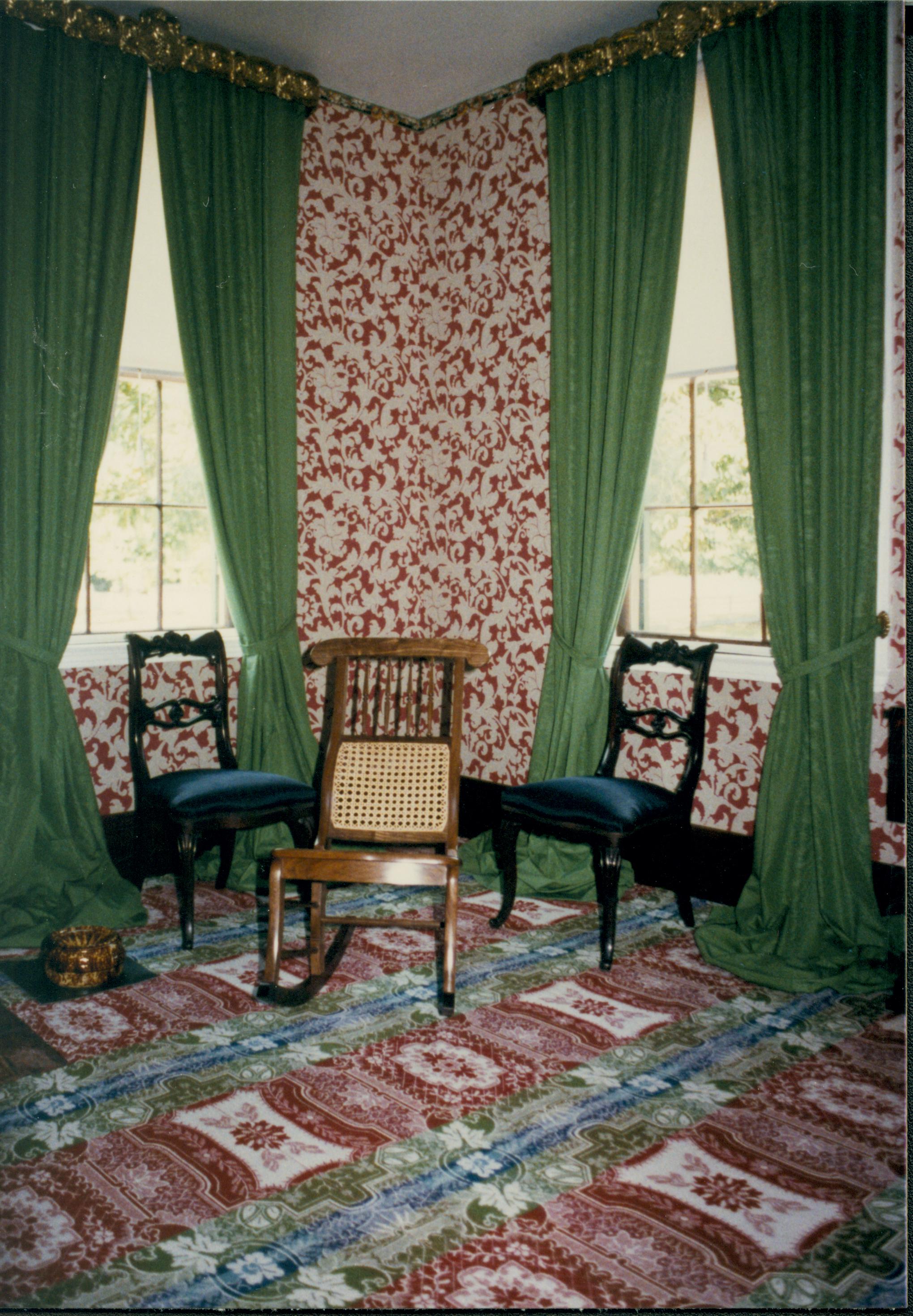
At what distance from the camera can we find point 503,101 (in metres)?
4.42

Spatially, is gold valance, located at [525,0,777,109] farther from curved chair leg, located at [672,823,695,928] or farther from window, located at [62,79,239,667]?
curved chair leg, located at [672,823,695,928]

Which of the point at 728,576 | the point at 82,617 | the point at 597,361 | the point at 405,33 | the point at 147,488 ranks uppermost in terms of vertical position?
the point at 405,33

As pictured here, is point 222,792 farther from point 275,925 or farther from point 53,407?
point 53,407

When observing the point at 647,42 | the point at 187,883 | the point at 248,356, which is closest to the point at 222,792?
the point at 187,883

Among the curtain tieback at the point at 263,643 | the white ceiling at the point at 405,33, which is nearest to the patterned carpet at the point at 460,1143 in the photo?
the curtain tieback at the point at 263,643

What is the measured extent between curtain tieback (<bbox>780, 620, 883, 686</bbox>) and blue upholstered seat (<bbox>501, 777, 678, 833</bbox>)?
61 cm

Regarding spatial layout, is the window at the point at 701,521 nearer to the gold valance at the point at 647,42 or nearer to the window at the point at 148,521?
the gold valance at the point at 647,42

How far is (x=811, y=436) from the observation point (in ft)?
10.9

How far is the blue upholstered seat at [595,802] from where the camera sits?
128 inches

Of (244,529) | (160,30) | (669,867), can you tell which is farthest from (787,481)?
(160,30)

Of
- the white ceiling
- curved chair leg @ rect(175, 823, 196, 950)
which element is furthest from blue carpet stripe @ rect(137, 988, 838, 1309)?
the white ceiling

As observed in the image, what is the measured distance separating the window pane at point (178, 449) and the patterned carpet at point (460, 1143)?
1909mm

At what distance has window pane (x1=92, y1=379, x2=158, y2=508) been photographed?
13.3ft

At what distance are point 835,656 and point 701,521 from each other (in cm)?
92
